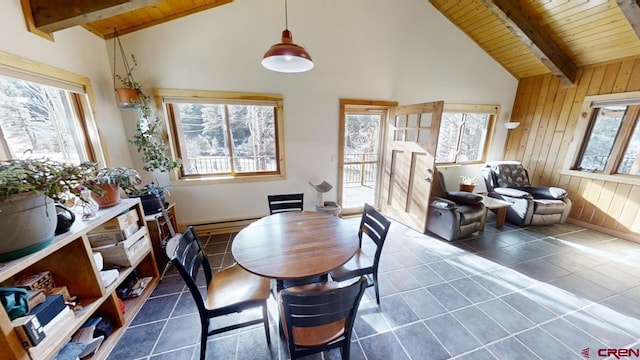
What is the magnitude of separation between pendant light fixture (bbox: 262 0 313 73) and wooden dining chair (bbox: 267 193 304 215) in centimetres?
127

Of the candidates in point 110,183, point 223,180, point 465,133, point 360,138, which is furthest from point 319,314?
point 465,133

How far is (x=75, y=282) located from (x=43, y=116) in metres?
1.40

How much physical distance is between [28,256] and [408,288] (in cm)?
263

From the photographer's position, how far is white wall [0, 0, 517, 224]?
245cm

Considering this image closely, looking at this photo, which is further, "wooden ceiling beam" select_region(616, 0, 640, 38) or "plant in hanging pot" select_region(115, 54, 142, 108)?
"plant in hanging pot" select_region(115, 54, 142, 108)

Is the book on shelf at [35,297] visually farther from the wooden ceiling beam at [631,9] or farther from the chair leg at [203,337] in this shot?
the wooden ceiling beam at [631,9]

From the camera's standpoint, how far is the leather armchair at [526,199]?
10.6ft

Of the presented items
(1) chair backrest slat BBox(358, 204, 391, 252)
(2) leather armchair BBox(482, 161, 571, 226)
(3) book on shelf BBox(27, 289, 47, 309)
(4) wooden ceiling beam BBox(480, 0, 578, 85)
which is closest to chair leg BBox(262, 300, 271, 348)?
(1) chair backrest slat BBox(358, 204, 391, 252)

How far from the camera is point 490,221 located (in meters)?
3.57

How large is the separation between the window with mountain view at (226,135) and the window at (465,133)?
312cm

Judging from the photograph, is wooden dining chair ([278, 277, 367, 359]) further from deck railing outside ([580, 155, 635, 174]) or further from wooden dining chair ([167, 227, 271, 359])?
deck railing outside ([580, 155, 635, 174])

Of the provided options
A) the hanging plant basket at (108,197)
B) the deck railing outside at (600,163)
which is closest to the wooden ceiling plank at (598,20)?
the deck railing outside at (600,163)

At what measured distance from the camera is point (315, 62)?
288cm

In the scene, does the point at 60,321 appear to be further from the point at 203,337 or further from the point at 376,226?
the point at 376,226
